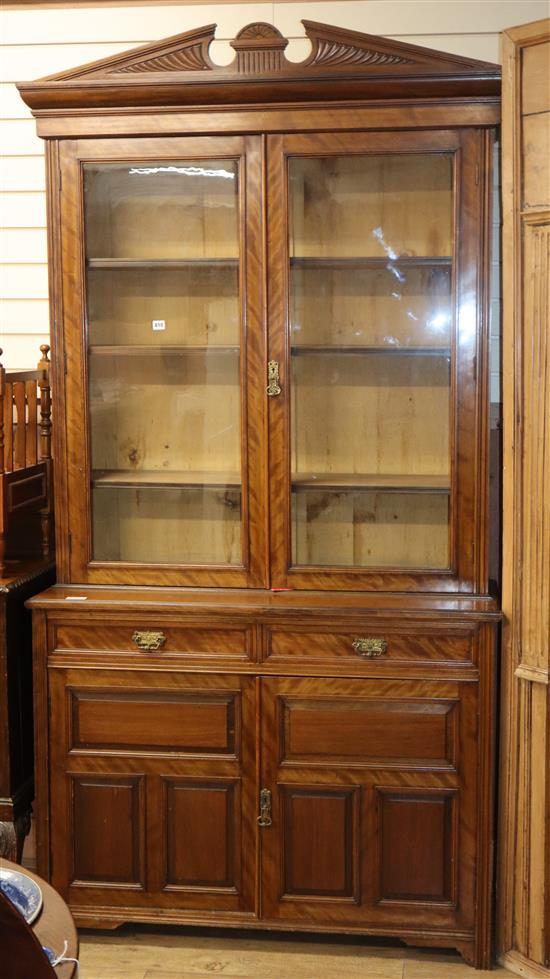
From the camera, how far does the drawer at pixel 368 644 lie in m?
2.74

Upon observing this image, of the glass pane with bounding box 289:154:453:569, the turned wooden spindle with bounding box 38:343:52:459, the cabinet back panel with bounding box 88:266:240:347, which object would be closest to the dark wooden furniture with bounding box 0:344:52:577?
the turned wooden spindle with bounding box 38:343:52:459

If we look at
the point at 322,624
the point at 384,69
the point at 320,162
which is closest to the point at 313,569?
the point at 322,624

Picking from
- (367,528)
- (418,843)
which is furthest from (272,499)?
(418,843)

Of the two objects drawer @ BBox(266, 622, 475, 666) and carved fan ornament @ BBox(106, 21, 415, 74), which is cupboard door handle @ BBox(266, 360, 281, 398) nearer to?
drawer @ BBox(266, 622, 475, 666)

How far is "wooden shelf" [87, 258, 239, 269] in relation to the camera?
286cm

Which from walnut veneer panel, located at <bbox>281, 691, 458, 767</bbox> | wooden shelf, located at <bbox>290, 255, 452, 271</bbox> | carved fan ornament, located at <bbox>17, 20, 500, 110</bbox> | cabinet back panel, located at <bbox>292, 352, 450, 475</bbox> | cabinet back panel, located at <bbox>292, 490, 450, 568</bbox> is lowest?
walnut veneer panel, located at <bbox>281, 691, 458, 767</bbox>

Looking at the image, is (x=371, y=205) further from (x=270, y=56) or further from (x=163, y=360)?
(x=163, y=360)

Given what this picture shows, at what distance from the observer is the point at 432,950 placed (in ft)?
9.41

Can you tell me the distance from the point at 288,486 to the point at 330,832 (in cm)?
91

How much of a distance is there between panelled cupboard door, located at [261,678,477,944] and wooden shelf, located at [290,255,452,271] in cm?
108

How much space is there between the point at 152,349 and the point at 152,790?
1.18 metres

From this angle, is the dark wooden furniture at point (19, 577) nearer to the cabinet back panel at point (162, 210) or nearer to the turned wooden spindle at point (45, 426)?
the turned wooden spindle at point (45, 426)

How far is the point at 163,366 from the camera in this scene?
9.68 ft

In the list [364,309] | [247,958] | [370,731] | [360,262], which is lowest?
[247,958]
